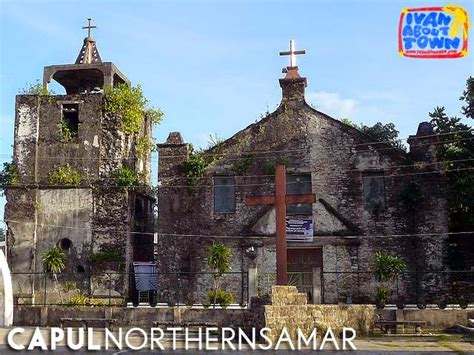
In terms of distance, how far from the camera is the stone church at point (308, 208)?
79.5 feet

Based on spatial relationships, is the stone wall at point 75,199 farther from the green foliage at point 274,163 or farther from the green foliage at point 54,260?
the green foliage at point 274,163

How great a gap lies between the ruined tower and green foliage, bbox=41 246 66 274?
0.50 meters

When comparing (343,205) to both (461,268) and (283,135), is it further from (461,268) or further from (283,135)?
(461,268)

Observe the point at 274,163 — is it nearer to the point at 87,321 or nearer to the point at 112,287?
the point at 112,287

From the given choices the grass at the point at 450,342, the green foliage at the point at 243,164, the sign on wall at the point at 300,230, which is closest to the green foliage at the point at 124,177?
the green foliage at the point at 243,164

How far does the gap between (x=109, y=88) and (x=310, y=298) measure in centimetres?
1243

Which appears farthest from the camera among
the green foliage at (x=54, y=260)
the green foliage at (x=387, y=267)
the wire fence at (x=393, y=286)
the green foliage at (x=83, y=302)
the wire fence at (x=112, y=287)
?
the wire fence at (x=112, y=287)

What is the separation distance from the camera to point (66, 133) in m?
26.8

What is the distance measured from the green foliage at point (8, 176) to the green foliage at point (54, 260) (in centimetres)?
366

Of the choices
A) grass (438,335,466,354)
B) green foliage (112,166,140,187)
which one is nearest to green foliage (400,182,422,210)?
grass (438,335,466,354)

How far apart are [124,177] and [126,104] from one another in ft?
→ 11.2

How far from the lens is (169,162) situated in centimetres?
2631

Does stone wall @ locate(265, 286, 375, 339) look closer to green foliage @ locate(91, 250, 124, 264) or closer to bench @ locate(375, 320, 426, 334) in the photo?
bench @ locate(375, 320, 426, 334)

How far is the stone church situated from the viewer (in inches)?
953
